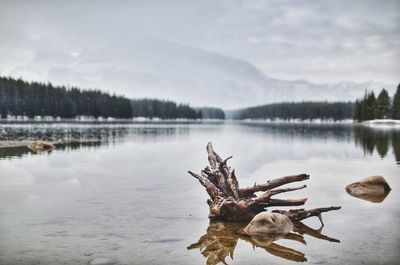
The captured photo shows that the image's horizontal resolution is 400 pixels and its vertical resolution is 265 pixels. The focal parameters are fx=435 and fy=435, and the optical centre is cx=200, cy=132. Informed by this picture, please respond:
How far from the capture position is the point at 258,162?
115 ft

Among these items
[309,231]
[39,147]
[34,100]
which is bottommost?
[309,231]

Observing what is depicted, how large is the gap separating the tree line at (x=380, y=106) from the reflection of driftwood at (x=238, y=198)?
151 metres

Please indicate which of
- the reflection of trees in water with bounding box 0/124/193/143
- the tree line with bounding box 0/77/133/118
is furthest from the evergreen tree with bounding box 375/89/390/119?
the tree line with bounding box 0/77/133/118

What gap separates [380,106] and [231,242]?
6588 inches

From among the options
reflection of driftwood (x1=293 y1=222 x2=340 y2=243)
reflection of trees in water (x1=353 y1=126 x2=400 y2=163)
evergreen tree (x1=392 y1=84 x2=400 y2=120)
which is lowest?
reflection of driftwood (x1=293 y1=222 x2=340 y2=243)

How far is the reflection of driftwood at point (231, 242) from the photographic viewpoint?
11.8 meters

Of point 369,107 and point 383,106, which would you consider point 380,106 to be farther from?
point 369,107

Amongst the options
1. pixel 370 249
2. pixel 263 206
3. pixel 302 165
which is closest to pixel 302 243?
pixel 370 249

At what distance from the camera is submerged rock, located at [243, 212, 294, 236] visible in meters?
13.9

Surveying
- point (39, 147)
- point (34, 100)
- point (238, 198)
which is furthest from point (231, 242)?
point (34, 100)

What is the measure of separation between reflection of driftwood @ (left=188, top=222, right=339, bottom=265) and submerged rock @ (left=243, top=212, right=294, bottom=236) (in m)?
0.30

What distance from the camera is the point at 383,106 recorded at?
165125 mm

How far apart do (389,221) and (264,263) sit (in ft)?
22.5

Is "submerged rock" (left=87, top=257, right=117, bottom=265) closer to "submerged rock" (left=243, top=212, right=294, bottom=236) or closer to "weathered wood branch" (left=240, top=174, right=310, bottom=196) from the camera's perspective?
"submerged rock" (left=243, top=212, right=294, bottom=236)
